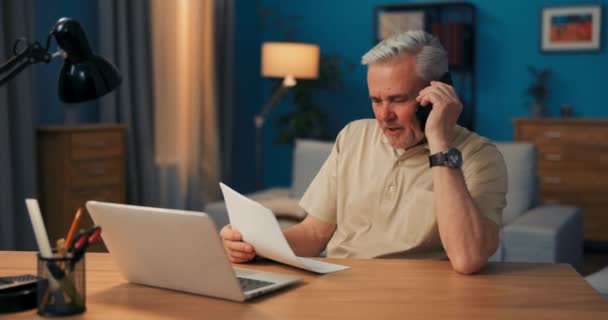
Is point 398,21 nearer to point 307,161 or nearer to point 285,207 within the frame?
point 307,161

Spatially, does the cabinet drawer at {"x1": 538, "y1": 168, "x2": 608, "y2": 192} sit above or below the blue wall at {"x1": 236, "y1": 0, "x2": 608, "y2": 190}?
below

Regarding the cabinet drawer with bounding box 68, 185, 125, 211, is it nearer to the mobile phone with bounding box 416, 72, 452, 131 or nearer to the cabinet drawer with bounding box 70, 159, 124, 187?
the cabinet drawer with bounding box 70, 159, 124, 187

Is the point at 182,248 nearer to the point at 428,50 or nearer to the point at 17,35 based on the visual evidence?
the point at 428,50

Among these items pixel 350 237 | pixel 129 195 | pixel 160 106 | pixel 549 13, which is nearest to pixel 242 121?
pixel 160 106

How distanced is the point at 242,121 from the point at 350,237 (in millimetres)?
4731

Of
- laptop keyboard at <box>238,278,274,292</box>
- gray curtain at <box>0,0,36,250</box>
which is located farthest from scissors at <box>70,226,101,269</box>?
gray curtain at <box>0,0,36,250</box>

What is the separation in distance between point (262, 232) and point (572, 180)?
4320mm

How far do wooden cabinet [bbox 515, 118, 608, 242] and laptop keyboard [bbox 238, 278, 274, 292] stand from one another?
433 cm

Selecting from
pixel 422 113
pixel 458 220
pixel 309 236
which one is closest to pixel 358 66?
pixel 309 236

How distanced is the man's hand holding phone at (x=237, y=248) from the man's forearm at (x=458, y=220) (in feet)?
1.40

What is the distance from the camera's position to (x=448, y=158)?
169cm

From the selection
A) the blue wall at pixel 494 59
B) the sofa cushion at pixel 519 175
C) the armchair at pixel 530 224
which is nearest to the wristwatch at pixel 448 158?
the armchair at pixel 530 224

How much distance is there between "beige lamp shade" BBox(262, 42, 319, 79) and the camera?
5.54 m

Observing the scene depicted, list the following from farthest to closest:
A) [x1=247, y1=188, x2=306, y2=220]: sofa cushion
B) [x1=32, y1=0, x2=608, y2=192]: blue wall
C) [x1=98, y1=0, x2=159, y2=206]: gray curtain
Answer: [x1=32, y1=0, x2=608, y2=192]: blue wall → [x1=98, y1=0, x2=159, y2=206]: gray curtain → [x1=247, y1=188, x2=306, y2=220]: sofa cushion
